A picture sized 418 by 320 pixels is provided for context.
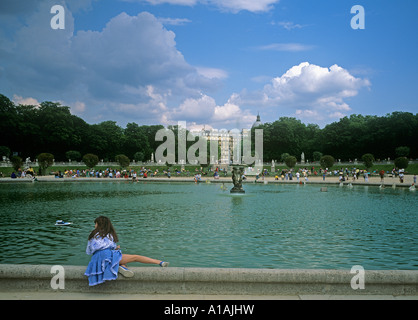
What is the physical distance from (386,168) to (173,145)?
57.7m

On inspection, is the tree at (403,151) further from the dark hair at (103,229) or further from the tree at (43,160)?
the dark hair at (103,229)

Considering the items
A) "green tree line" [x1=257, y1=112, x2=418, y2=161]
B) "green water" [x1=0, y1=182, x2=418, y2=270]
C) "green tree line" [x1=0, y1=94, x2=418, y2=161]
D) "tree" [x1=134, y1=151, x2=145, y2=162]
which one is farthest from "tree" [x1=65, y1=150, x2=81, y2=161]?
"green water" [x1=0, y1=182, x2=418, y2=270]

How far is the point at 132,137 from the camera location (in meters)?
99.9

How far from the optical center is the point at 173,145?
10581cm

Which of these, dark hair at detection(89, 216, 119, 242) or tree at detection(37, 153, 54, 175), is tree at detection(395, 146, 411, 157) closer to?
tree at detection(37, 153, 54, 175)

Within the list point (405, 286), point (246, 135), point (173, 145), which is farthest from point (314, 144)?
point (405, 286)

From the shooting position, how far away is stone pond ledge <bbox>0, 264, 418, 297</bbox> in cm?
590

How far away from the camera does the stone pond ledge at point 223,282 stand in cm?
590

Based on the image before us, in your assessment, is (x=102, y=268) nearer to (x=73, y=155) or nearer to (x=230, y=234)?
(x=230, y=234)

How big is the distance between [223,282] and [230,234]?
6.98m

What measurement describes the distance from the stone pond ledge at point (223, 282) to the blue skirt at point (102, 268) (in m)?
0.12

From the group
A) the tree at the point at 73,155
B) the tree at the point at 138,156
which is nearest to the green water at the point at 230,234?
the tree at the point at 73,155

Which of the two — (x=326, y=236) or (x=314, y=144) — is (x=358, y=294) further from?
(x=314, y=144)

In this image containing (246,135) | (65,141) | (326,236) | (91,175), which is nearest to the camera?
(326,236)
